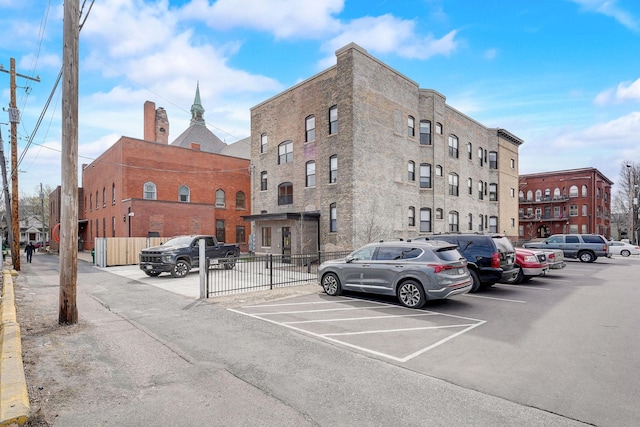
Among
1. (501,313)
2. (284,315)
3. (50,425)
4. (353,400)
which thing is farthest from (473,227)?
(50,425)

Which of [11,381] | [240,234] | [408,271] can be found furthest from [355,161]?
[240,234]

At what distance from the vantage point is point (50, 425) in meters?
3.71

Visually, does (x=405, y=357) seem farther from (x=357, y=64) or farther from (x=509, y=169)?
(x=509, y=169)

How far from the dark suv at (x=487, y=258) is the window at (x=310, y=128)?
14544mm

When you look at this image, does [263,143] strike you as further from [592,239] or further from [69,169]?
[592,239]

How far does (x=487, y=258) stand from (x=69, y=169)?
39.5 feet

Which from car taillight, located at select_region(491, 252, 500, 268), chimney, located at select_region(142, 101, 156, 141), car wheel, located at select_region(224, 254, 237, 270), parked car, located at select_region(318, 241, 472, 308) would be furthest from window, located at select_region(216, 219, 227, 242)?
car taillight, located at select_region(491, 252, 500, 268)

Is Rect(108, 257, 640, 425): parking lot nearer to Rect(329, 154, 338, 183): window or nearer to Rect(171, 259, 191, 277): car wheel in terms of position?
Rect(171, 259, 191, 277): car wheel

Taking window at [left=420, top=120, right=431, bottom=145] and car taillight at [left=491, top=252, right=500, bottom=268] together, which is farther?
window at [left=420, top=120, right=431, bottom=145]

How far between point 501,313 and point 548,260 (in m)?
8.17

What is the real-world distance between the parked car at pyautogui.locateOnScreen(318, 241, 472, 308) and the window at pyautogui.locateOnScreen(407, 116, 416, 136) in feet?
56.2

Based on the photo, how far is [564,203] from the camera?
56406 millimetres

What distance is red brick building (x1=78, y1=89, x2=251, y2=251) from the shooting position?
29312 millimetres

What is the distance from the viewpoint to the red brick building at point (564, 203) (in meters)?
54.9
